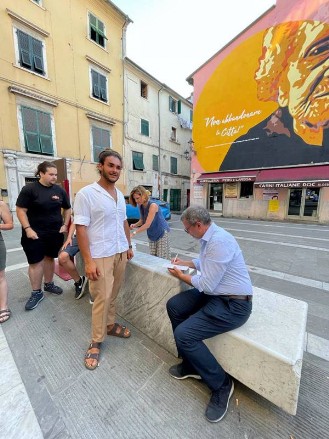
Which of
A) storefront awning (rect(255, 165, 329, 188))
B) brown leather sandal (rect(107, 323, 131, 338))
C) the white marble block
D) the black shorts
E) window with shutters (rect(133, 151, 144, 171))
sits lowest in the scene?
brown leather sandal (rect(107, 323, 131, 338))

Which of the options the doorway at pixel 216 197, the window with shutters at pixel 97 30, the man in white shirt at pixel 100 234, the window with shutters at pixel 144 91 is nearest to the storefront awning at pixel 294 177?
the doorway at pixel 216 197

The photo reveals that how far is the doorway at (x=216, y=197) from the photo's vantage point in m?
13.7

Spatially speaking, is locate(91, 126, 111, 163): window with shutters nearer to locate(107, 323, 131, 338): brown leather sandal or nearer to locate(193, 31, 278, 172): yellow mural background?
locate(193, 31, 278, 172): yellow mural background

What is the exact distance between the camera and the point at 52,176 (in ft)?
8.39

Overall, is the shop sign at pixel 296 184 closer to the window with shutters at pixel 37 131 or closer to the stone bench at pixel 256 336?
the stone bench at pixel 256 336

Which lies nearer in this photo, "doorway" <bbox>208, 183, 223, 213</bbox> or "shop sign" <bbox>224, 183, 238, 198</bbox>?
"shop sign" <bbox>224, 183, 238, 198</bbox>

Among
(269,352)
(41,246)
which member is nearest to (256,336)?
(269,352)

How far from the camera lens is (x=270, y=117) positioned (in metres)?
11.0

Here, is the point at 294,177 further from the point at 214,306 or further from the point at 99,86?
the point at 99,86

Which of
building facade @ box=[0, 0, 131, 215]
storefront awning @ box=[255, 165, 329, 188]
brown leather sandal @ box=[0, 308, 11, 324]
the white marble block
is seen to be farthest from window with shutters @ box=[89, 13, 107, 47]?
the white marble block

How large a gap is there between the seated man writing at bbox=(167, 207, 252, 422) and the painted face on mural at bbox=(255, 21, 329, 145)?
11.6m

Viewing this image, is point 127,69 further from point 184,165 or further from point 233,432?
point 233,432

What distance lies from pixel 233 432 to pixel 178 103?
68.8ft

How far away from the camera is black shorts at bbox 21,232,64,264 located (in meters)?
2.56
